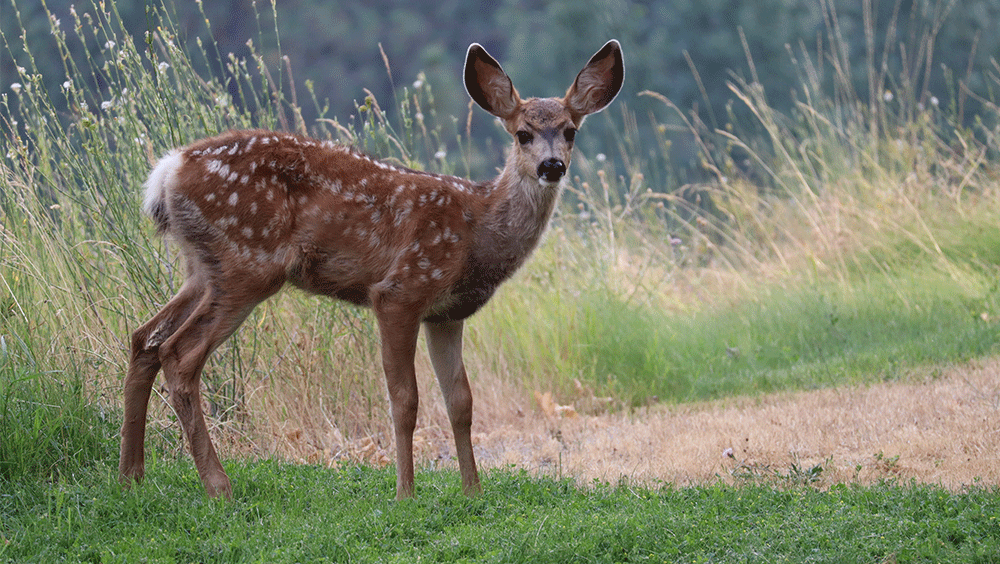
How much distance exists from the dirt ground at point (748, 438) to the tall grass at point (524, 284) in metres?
0.17

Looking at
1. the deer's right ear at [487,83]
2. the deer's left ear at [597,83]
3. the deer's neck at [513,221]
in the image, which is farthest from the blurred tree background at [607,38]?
the deer's neck at [513,221]

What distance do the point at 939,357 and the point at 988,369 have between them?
0.59m

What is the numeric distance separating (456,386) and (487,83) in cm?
156

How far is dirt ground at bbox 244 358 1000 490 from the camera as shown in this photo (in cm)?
543

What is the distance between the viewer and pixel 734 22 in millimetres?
20672

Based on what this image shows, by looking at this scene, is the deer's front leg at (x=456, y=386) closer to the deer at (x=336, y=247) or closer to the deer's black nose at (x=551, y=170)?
the deer at (x=336, y=247)

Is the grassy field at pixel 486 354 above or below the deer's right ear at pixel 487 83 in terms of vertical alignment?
below

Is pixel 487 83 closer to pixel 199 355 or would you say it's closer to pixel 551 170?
pixel 551 170

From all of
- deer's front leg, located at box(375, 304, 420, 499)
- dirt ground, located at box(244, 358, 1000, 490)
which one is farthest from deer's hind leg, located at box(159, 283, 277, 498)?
dirt ground, located at box(244, 358, 1000, 490)

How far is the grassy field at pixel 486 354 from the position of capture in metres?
4.10

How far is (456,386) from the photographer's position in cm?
500

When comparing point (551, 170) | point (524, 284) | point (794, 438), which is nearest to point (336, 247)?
point (551, 170)

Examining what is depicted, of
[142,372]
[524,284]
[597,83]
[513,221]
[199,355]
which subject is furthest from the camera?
[524,284]

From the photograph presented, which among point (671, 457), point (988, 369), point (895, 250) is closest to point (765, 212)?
point (895, 250)
